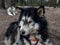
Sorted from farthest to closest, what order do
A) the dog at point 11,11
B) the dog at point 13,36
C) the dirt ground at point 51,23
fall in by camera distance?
the dog at point 11,11, the dirt ground at point 51,23, the dog at point 13,36

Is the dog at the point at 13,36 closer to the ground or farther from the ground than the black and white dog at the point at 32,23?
closer to the ground

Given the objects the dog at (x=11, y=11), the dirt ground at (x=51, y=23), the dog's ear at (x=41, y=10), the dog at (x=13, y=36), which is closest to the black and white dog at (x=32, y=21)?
the dog's ear at (x=41, y=10)

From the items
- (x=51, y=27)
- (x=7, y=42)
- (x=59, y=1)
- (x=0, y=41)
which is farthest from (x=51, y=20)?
(x=59, y=1)

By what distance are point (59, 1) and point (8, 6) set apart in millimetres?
3974

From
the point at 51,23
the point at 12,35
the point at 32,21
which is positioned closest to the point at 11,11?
the point at 51,23

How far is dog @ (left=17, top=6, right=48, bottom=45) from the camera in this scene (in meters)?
5.00

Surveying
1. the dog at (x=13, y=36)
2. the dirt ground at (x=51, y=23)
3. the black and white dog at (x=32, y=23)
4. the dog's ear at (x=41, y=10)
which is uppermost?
the dog's ear at (x=41, y=10)

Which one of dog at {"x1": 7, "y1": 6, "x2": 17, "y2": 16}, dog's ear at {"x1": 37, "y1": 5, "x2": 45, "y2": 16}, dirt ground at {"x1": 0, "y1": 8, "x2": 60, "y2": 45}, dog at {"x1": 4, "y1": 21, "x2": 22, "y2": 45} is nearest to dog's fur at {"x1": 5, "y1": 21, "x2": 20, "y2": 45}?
dog at {"x1": 4, "y1": 21, "x2": 22, "y2": 45}

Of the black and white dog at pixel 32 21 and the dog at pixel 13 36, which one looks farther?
the dog at pixel 13 36

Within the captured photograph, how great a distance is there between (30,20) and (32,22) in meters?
0.05

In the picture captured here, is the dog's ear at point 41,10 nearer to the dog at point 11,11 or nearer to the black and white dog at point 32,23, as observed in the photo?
the black and white dog at point 32,23

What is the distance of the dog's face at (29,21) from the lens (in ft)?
16.4

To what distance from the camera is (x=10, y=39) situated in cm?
592

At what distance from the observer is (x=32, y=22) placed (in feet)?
16.5
